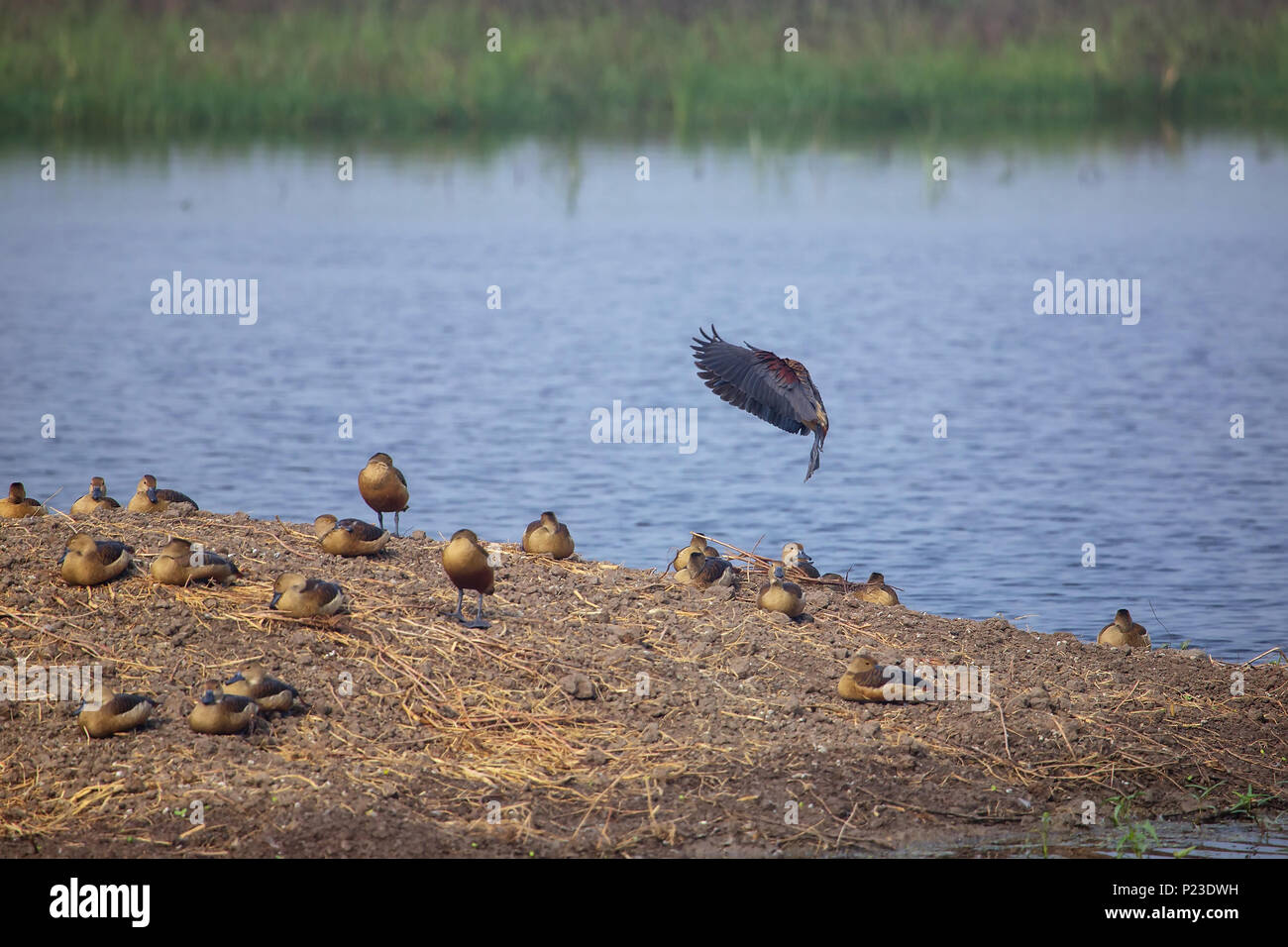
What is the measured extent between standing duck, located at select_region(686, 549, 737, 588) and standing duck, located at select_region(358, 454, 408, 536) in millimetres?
1529

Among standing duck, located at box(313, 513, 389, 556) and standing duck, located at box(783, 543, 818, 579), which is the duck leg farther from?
standing duck, located at box(783, 543, 818, 579)

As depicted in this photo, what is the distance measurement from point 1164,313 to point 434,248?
37.5 feet

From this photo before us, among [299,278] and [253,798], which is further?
[299,278]

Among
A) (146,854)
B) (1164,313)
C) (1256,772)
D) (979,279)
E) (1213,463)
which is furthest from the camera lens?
(979,279)

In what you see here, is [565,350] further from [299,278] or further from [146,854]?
[146,854]

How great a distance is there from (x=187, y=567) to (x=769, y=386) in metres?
3.38

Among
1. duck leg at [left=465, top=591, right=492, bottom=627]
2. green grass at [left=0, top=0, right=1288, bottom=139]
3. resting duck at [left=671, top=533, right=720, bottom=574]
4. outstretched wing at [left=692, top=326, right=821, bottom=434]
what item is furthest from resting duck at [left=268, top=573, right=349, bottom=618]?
green grass at [left=0, top=0, right=1288, bottom=139]

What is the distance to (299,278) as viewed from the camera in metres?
22.4

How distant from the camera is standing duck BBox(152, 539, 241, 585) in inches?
265

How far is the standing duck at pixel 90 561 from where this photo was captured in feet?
21.8

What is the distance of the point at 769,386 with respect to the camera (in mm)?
8406

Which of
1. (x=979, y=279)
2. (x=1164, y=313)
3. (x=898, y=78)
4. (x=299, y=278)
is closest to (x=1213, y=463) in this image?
(x=1164, y=313)

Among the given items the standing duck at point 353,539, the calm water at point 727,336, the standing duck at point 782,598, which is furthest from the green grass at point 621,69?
the standing duck at point 782,598

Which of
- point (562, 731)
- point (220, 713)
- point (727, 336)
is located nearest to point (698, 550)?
point (562, 731)
